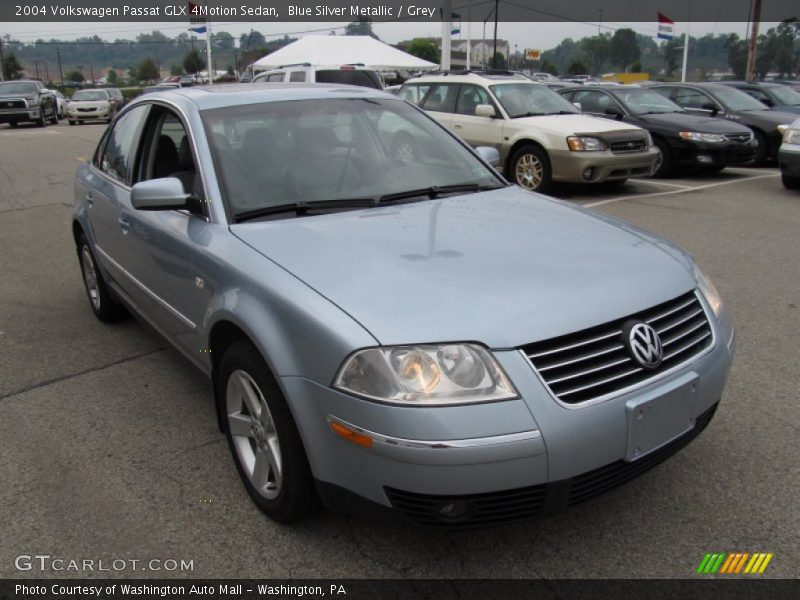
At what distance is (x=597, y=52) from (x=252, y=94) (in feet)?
379

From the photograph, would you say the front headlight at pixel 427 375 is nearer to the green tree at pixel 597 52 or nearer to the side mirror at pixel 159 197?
the side mirror at pixel 159 197

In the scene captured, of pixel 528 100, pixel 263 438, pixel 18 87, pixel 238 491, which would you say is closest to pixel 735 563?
pixel 263 438

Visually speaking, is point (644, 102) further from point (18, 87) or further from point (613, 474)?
point (18, 87)

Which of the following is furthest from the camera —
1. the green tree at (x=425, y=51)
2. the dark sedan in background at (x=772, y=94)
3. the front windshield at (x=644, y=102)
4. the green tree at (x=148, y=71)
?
the green tree at (x=148, y=71)

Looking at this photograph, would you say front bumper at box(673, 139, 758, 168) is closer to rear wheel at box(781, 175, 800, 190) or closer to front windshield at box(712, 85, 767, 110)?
rear wheel at box(781, 175, 800, 190)

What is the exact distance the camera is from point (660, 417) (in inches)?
91.7

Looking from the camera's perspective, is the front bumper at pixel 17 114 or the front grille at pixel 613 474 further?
the front bumper at pixel 17 114

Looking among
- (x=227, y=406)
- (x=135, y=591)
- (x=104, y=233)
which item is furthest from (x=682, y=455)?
(x=104, y=233)

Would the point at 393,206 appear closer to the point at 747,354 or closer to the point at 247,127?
the point at 247,127

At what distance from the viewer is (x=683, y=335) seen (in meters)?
2.54

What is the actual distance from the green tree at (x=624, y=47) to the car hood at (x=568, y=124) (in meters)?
110

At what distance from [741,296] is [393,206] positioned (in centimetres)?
343

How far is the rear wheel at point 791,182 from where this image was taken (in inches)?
407

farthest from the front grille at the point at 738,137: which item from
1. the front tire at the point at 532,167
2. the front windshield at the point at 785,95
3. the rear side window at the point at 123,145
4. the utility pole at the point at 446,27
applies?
the utility pole at the point at 446,27
